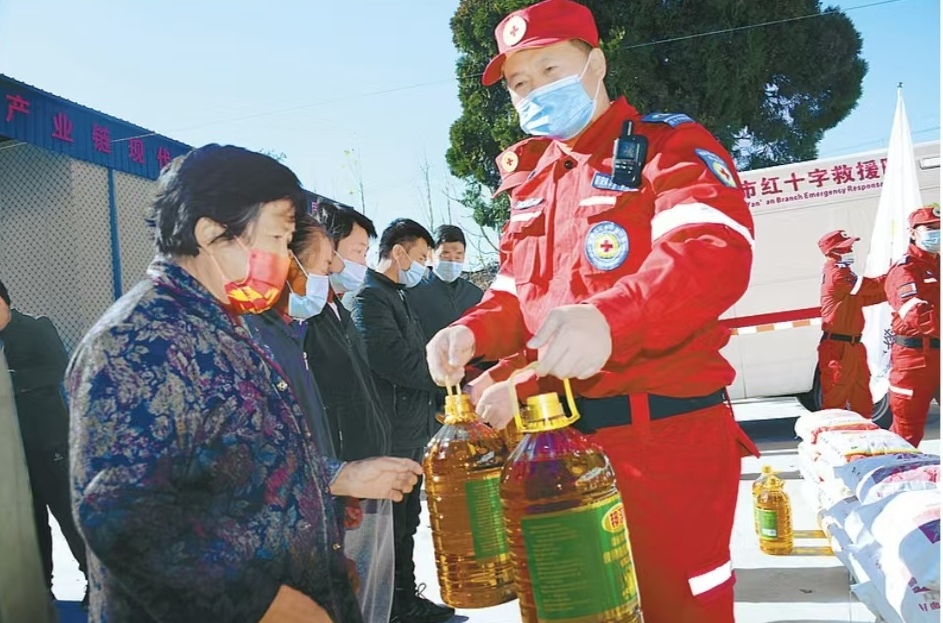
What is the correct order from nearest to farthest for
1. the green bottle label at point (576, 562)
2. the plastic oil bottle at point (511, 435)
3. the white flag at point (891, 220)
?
the green bottle label at point (576, 562) → the plastic oil bottle at point (511, 435) → the white flag at point (891, 220)

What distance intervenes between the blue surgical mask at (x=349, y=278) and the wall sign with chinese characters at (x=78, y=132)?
549 cm

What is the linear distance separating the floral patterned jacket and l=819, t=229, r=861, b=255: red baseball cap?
278 inches

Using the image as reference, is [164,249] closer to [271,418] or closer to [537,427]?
[271,418]

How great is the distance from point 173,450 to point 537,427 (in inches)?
24.7

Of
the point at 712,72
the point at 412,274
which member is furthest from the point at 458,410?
the point at 712,72

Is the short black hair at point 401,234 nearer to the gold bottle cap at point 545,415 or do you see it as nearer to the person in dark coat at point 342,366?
the person in dark coat at point 342,366

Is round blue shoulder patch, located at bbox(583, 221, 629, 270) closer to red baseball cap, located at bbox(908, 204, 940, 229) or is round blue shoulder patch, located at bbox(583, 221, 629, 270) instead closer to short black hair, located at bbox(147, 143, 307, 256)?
short black hair, located at bbox(147, 143, 307, 256)

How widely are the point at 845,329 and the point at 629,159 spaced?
649cm

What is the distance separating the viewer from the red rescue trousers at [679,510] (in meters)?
1.54

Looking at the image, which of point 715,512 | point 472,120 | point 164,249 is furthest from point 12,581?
point 472,120

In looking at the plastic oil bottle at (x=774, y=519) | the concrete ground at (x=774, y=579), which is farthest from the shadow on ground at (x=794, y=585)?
the plastic oil bottle at (x=774, y=519)

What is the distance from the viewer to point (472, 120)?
1783 cm

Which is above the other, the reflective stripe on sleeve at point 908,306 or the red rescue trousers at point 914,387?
the reflective stripe on sleeve at point 908,306

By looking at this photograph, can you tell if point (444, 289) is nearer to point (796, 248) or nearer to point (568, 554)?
point (568, 554)
